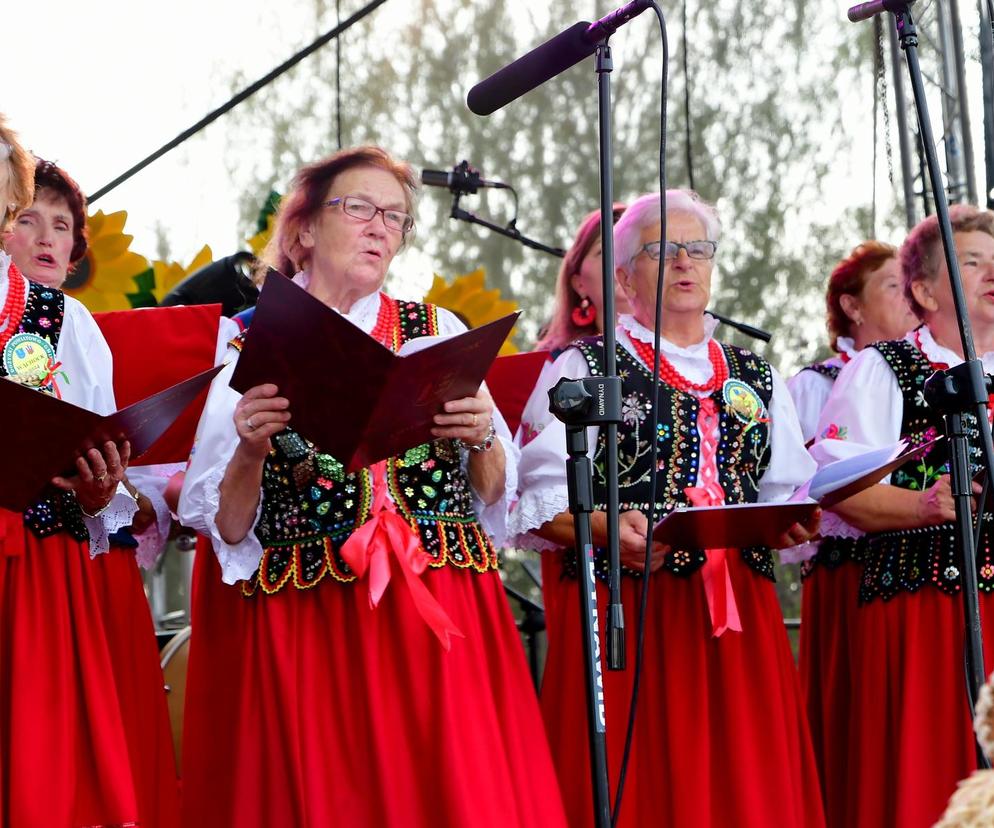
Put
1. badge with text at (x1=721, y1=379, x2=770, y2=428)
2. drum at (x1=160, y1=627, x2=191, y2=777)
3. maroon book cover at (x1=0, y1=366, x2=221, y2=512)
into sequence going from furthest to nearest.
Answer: drum at (x1=160, y1=627, x2=191, y2=777) → badge with text at (x1=721, y1=379, x2=770, y2=428) → maroon book cover at (x1=0, y1=366, x2=221, y2=512)

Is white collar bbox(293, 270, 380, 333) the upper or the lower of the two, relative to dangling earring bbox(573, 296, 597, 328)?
lower

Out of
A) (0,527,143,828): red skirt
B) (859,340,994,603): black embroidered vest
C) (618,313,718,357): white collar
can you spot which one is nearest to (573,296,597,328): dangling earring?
(618,313,718,357): white collar

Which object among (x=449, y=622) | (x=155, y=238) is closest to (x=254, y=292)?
(x=449, y=622)

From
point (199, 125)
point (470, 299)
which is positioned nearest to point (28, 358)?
point (199, 125)

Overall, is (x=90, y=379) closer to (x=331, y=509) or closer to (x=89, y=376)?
(x=89, y=376)

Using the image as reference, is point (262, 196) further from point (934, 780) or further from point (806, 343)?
point (934, 780)

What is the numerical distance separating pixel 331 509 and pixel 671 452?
84 centimetres

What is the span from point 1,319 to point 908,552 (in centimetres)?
209

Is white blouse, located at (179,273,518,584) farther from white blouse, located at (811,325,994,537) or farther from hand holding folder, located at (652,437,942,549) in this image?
white blouse, located at (811,325,994,537)

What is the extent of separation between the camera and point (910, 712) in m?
3.29

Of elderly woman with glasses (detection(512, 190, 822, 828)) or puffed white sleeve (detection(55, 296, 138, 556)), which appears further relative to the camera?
elderly woman with glasses (detection(512, 190, 822, 828))

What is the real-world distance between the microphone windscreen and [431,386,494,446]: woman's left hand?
0.51 meters

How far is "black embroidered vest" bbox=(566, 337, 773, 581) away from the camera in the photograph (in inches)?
125

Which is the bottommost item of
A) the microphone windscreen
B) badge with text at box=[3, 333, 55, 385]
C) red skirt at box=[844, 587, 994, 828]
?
red skirt at box=[844, 587, 994, 828]
